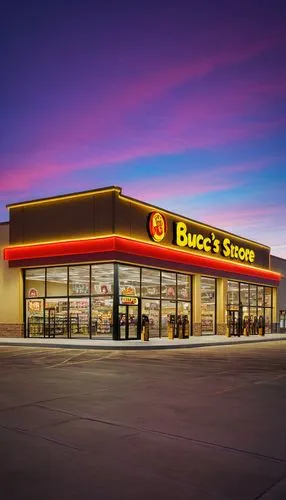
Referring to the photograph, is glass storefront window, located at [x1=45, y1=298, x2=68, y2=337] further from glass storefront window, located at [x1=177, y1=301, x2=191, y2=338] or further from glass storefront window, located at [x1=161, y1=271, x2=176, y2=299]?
glass storefront window, located at [x1=177, y1=301, x2=191, y2=338]

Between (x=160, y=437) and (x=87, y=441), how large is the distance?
1024 millimetres

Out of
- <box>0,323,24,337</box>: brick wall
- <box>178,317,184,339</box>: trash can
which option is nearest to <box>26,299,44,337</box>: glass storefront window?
<box>0,323,24,337</box>: brick wall

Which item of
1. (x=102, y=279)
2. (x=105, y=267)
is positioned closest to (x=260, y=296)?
(x=102, y=279)

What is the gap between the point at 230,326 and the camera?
40188mm

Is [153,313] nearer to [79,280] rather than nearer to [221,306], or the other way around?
[79,280]

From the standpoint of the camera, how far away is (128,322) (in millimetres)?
32719

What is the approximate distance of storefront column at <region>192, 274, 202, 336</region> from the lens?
38906 millimetres

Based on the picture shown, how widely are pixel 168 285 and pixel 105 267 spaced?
20.7 ft

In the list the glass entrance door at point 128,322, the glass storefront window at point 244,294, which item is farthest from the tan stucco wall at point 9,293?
the glass storefront window at point 244,294

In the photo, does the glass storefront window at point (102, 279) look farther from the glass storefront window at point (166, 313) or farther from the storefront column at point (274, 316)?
the storefront column at point (274, 316)

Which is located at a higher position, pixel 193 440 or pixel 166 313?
pixel 193 440

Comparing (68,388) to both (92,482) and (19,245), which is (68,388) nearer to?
(92,482)

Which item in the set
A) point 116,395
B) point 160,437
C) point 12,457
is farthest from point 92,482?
point 116,395

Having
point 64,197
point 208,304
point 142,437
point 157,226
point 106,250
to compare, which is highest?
point 64,197
